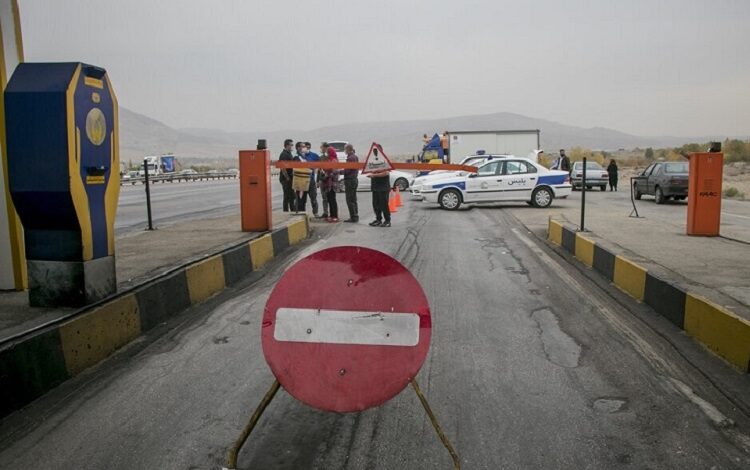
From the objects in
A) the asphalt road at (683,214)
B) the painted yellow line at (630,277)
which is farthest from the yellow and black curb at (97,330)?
the asphalt road at (683,214)

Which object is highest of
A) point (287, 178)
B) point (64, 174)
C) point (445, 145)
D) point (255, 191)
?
point (445, 145)

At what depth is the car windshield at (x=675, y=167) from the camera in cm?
2425

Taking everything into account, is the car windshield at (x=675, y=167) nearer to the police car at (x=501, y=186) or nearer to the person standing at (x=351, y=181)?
A: the police car at (x=501, y=186)

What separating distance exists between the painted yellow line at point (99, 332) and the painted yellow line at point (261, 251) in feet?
13.2

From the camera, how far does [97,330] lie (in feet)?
18.5

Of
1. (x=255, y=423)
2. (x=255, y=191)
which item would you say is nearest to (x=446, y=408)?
(x=255, y=423)

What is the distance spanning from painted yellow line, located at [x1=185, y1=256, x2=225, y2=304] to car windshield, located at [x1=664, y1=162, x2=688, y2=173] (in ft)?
66.2

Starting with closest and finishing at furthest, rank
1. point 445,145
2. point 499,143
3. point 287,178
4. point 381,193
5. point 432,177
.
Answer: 1. point 381,193
2. point 287,178
3. point 432,177
4. point 499,143
5. point 445,145

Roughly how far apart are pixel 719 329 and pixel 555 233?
773 cm

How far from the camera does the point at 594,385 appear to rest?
4.96 meters

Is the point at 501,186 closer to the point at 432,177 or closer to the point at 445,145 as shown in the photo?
the point at 432,177

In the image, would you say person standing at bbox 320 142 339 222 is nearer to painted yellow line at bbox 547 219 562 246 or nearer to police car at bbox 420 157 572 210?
police car at bbox 420 157 572 210

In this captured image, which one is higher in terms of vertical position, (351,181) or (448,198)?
(351,181)

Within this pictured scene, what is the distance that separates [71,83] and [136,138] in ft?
584
